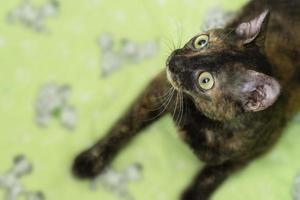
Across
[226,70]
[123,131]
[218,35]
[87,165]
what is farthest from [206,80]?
[87,165]

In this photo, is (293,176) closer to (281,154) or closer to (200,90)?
(281,154)

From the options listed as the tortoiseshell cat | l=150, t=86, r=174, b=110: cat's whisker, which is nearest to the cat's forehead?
the tortoiseshell cat

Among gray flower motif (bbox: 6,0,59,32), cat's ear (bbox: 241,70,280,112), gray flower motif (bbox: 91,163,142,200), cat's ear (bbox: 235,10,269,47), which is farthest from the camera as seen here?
gray flower motif (bbox: 6,0,59,32)

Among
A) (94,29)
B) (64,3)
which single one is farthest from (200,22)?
(64,3)

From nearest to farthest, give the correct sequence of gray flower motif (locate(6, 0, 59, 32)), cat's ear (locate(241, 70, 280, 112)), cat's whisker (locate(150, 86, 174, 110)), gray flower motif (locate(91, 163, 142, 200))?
1. cat's ear (locate(241, 70, 280, 112))
2. cat's whisker (locate(150, 86, 174, 110))
3. gray flower motif (locate(91, 163, 142, 200))
4. gray flower motif (locate(6, 0, 59, 32))

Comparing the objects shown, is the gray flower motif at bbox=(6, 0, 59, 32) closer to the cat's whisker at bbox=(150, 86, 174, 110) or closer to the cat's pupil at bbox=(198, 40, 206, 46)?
the cat's whisker at bbox=(150, 86, 174, 110)

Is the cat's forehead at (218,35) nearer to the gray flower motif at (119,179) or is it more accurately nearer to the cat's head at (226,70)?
the cat's head at (226,70)

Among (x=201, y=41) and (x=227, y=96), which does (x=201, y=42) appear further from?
(x=227, y=96)
